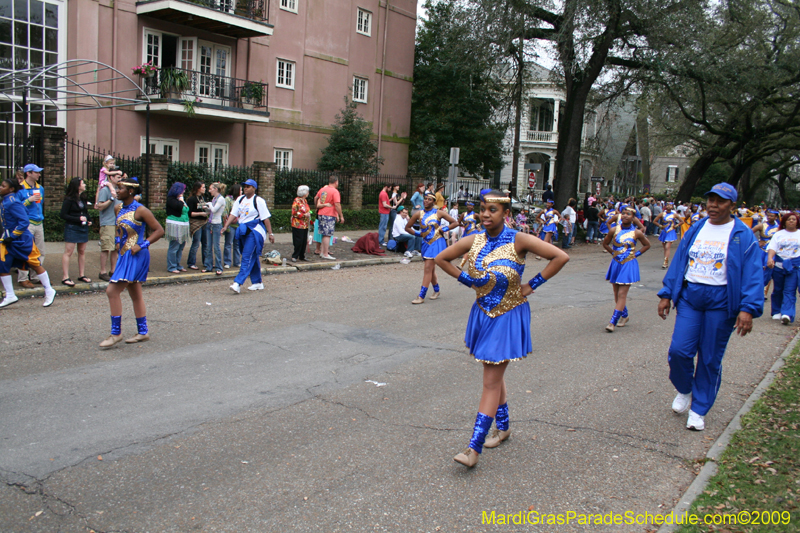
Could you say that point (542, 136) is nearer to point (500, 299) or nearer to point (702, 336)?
point (702, 336)

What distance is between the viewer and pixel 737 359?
8031 mm

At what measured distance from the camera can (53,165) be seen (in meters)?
14.6

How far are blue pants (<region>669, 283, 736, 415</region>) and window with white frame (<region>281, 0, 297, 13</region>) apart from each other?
2260 cm

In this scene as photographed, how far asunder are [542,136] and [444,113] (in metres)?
21.9

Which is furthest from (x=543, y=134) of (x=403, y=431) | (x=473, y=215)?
(x=403, y=431)

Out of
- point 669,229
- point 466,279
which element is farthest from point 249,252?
point 669,229

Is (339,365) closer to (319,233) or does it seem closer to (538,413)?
(538,413)

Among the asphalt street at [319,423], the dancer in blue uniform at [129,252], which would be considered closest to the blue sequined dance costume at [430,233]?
the asphalt street at [319,423]

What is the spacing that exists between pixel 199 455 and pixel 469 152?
29.6 m

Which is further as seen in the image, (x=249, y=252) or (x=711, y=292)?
(x=249, y=252)

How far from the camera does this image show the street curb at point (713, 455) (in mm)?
4027

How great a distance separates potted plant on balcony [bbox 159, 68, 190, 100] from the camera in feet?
65.4

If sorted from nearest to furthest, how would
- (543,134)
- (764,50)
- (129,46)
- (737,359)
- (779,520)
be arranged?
(779,520), (737,359), (129,46), (764,50), (543,134)

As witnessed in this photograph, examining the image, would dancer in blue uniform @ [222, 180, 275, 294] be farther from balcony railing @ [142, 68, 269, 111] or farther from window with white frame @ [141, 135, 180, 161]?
window with white frame @ [141, 135, 180, 161]
